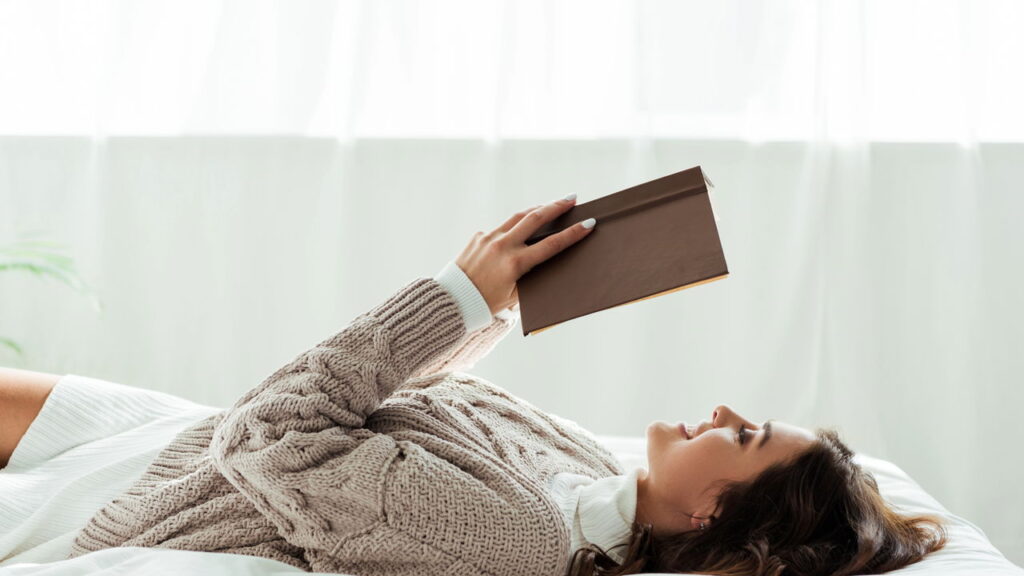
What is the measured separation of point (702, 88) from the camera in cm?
251

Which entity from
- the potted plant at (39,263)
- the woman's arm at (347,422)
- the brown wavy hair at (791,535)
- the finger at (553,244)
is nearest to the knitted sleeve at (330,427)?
the woman's arm at (347,422)

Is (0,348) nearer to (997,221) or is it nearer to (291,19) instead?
(291,19)

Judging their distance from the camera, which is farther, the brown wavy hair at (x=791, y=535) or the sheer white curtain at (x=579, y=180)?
the sheer white curtain at (x=579, y=180)

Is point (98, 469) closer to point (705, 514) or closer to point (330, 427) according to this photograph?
point (330, 427)

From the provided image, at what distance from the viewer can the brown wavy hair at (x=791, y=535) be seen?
1.07m

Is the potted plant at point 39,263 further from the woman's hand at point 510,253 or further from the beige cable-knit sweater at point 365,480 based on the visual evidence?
the woman's hand at point 510,253

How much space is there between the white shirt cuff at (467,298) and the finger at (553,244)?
72 mm

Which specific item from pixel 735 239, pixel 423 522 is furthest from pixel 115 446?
pixel 735 239

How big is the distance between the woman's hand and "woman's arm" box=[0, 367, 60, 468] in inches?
28.4

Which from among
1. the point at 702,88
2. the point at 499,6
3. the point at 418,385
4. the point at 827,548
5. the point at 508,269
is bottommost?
the point at 827,548

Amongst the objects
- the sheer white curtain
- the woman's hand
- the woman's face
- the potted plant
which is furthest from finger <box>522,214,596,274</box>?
the potted plant

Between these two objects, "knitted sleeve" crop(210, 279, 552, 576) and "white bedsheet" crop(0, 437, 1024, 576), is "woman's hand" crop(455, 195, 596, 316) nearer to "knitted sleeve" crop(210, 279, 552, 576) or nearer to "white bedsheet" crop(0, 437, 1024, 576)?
"knitted sleeve" crop(210, 279, 552, 576)

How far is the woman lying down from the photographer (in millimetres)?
1014

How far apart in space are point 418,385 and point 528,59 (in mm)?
1435
